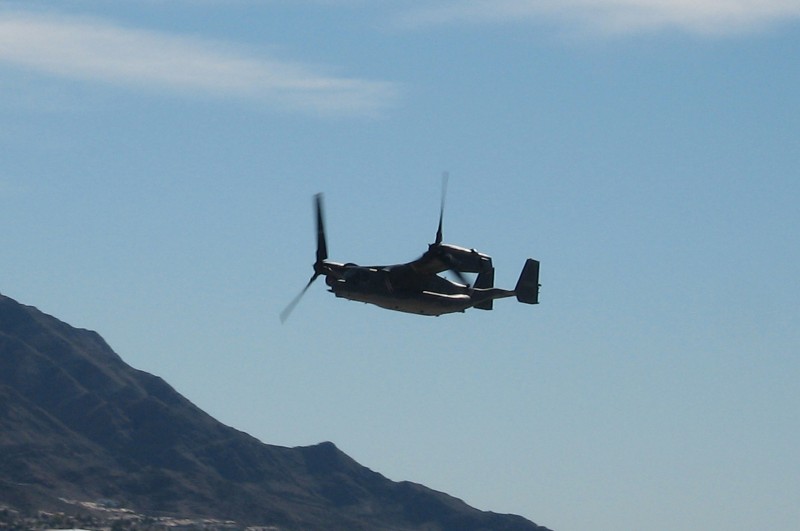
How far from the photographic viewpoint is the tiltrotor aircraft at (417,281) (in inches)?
4476

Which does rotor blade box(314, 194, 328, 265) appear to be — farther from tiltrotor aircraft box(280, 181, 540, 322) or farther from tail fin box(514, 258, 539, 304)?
tail fin box(514, 258, 539, 304)

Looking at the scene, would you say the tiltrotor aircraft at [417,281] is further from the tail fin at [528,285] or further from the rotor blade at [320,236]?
the tail fin at [528,285]

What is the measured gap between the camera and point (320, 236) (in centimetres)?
12662

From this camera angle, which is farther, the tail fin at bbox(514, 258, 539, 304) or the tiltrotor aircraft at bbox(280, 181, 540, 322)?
the tail fin at bbox(514, 258, 539, 304)

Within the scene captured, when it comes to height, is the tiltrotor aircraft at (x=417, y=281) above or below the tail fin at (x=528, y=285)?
below

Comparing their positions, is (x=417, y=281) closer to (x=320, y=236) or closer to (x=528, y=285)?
(x=320, y=236)

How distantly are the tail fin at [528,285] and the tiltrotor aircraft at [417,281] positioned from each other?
13114mm

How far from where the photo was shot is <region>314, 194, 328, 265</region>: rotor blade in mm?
124037

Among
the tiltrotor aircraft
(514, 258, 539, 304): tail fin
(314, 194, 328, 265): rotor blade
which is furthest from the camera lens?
(514, 258, 539, 304): tail fin

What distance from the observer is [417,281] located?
4628 inches

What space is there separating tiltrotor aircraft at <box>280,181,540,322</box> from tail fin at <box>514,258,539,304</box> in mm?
13114

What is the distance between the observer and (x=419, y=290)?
387 ft

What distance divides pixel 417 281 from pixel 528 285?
2314 cm

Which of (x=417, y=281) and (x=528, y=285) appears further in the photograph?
(x=528, y=285)
